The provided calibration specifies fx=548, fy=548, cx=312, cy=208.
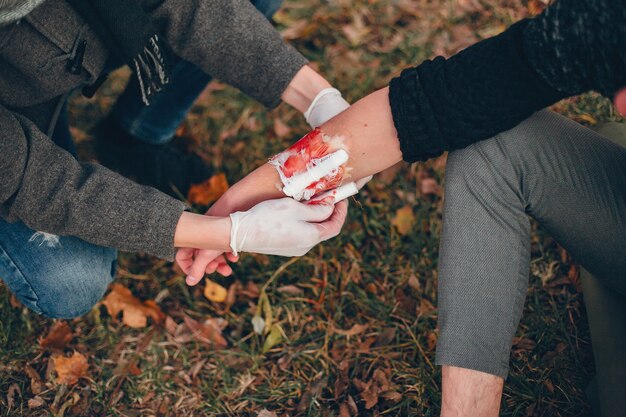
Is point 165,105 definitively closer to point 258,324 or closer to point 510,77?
point 258,324

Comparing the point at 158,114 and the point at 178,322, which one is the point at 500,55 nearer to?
the point at 158,114

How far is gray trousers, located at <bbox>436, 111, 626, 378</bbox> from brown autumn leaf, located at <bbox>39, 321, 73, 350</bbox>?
1.55 metres

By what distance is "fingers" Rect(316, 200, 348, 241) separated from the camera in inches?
73.8

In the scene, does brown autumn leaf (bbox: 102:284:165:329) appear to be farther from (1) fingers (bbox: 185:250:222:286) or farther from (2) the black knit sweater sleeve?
(2) the black knit sweater sleeve

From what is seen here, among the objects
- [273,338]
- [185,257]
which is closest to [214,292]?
[273,338]

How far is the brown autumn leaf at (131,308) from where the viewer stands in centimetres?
233

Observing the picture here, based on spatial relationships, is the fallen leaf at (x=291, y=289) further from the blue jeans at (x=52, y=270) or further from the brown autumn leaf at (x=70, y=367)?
the brown autumn leaf at (x=70, y=367)

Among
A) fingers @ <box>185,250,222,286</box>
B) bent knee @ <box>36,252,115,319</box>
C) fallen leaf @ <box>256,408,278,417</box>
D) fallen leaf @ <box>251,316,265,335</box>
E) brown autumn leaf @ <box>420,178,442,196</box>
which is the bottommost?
brown autumn leaf @ <box>420,178,442,196</box>

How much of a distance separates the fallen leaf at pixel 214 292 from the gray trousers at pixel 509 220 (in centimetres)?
108

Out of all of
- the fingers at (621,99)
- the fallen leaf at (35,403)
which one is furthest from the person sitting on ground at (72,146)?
the fingers at (621,99)

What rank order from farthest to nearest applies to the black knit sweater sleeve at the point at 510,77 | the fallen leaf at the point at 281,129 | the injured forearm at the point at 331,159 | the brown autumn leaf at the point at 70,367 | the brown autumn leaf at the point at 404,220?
the fallen leaf at the point at 281,129 → the brown autumn leaf at the point at 404,220 → the brown autumn leaf at the point at 70,367 → the injured forearm at the point at 331,159 → the black knit sweater sleeve at the point at 510,77

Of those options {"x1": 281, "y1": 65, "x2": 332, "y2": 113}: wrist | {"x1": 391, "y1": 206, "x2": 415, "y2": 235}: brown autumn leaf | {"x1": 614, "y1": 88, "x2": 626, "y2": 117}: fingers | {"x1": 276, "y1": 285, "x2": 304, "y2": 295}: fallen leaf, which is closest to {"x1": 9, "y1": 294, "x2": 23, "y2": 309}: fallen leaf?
{"x1": 276, "y1": 285, "x2": 304, "y2": 295}: fallen leaf

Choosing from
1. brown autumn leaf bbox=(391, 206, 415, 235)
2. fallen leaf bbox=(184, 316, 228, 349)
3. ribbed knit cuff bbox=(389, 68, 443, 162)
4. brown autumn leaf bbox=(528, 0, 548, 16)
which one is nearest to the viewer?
ribbed knit cuff bbox=(389, 68, 443, 162)

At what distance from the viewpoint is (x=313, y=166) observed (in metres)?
1.89
